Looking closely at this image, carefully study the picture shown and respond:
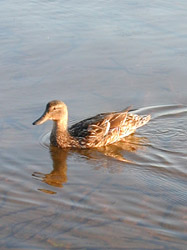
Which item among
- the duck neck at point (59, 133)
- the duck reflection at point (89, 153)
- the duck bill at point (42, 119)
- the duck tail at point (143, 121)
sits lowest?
the duck reflection at point (89, 153)

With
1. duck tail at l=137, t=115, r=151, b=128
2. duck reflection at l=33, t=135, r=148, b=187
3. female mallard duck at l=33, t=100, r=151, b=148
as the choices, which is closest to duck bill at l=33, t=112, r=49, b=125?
female mallard duck at l=33, t=100, r=151, b=148

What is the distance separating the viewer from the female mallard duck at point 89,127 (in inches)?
338

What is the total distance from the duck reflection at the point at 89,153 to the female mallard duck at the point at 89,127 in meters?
0.11

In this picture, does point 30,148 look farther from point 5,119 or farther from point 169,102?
point 169,102

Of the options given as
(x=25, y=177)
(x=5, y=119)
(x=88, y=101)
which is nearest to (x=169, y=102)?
(x=88, y=101)

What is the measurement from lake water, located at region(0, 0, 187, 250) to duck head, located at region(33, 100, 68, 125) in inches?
13.6

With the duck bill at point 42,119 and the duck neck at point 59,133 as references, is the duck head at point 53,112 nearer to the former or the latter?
the duck bill at point 42,119

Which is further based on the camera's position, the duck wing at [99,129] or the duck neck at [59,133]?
the duck wing at [99,129]

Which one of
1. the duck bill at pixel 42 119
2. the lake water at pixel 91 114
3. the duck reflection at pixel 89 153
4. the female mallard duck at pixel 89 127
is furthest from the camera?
the female mallard duck at pixel 89 127

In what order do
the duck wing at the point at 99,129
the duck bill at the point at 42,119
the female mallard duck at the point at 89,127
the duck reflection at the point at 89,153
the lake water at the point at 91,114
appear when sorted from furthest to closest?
the duck wing at the point at 99,129 < the female mallard duck at the point at 89,127 < the duck bill at the point at 42,119 < the duck reflection at the point at 89,153 < the lake water at the point at 91,114

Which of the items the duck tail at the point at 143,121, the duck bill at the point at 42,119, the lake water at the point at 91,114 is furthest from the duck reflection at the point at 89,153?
the duck bill at the point at 42,119

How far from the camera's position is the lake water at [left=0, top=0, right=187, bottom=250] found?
5.92 metres

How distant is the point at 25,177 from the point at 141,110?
3.06m

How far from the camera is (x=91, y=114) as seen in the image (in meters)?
9.37
